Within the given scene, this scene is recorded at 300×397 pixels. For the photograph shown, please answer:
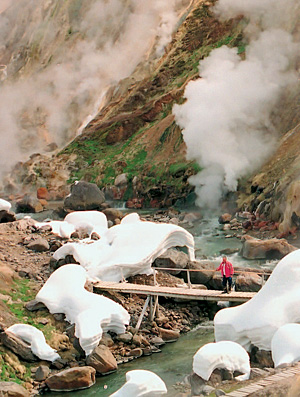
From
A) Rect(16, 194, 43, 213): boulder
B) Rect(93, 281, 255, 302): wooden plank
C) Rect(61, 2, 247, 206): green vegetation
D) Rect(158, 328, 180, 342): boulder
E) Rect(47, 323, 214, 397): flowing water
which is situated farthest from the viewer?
Rect(61, 2, 247, 206): green vegetation

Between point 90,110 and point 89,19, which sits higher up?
point 89,19

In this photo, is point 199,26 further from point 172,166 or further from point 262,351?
point 262,351

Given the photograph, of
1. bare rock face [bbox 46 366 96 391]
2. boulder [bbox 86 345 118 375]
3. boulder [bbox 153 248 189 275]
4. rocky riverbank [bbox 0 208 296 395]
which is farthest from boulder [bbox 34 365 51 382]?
boulder [bbox 153 248 189 275]

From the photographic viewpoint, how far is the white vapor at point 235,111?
36.9 meters

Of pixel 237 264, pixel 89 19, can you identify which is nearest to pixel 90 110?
pixel 89 19

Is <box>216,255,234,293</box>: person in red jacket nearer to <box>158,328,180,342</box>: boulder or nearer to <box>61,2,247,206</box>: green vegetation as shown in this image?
<box>158,328,180,342</box>: boulder

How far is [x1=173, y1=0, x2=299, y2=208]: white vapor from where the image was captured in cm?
3688

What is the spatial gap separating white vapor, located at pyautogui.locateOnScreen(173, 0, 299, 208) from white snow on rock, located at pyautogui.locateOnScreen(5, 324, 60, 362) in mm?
21458

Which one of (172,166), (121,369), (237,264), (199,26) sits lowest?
(121,369)

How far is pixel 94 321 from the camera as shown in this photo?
15766 millimetres

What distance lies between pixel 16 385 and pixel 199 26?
4623 cm

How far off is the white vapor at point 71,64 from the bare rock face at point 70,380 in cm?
4610

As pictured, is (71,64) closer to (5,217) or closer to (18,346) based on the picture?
(5,217)

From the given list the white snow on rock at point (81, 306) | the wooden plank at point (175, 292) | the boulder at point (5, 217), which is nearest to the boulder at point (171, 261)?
the wooden plank at point (175, 292)
